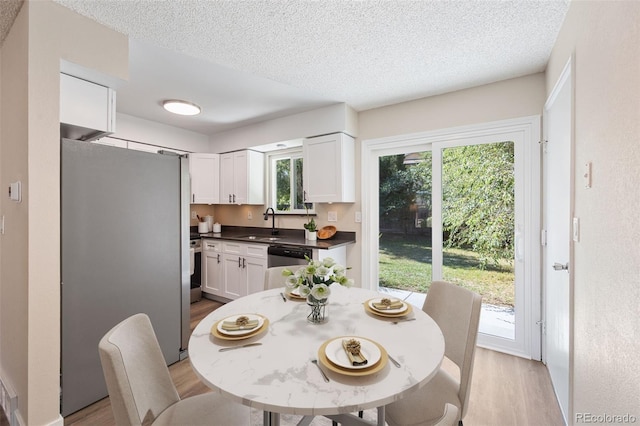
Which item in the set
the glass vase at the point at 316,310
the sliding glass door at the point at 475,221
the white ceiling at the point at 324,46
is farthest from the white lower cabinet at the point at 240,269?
the glass vase at the point at 316,310

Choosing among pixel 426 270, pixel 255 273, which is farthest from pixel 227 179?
pixel 426 270

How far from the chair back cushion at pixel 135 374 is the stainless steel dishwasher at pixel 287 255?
1897mm

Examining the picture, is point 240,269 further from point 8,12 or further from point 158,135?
point 8,12

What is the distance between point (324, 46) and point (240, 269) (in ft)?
8.93

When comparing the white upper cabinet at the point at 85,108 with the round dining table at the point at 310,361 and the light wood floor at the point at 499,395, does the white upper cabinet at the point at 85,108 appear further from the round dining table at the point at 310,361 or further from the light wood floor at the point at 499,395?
the light wood floor at the point at 499,395

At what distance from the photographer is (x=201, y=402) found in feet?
3.88

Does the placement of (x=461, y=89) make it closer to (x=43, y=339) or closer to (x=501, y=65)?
(x=501, y=65)

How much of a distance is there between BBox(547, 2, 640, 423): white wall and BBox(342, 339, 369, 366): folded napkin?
2.56 feet

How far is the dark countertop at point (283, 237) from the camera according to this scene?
313cm

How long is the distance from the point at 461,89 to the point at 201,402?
3141 mm

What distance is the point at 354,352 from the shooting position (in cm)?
94

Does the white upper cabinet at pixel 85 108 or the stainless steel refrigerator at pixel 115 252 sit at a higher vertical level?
the white upper cabinet at pixel 85 108

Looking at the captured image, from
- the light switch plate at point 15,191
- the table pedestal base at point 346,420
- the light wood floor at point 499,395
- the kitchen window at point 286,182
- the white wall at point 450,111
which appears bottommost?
the light wood floor at point 499,395

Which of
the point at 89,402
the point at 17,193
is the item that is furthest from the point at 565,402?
the point at 17,193
